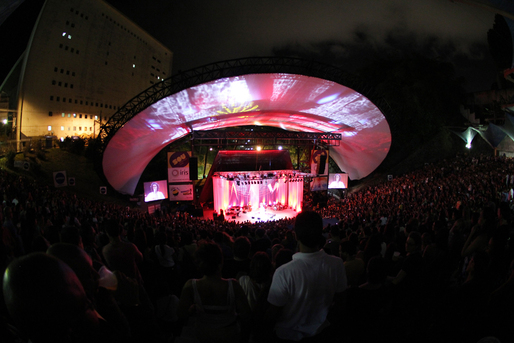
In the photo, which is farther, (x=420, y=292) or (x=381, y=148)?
(x=381, y=148)

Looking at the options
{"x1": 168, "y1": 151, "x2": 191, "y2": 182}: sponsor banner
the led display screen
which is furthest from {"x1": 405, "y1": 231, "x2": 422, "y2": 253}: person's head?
{"x1": 168, "y1": 151, "x2": 191, "y2": 182}: sponsor banner

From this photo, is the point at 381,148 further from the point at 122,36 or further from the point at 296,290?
the point at 122,36

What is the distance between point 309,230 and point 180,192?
17.2m

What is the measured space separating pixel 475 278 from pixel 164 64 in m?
50.7

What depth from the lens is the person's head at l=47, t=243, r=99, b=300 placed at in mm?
1620

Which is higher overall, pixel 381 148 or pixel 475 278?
pixel 381 148

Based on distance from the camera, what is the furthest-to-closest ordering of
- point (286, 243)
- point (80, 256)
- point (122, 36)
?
1. point (122, 36)
2. point (286, 243)
3. point (80, 256)

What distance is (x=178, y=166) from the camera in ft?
59.5

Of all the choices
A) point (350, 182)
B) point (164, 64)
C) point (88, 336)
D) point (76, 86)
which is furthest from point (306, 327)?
point (164, 64)

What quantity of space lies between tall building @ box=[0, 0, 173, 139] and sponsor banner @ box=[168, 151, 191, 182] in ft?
63.7

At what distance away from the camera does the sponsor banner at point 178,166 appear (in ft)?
59.1

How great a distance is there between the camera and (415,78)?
92.7 ft

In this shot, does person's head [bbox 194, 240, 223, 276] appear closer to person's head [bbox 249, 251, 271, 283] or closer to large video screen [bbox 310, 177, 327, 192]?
person's head [bbox 249, 251, 271, 283]

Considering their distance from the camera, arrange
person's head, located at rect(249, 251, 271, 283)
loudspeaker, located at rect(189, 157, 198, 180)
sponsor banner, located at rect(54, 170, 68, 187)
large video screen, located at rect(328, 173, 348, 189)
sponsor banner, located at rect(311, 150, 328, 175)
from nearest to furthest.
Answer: person's head, located at rect(249, 251, 271, 283) → sponsor banner, located at rect(54, 170, 68, 187) → loudspeaker, located at rect(189, 157, 198, 180) → sponsor banner, located at rect(311, 150, 328, 175) → large video screen, located at rect(328, 173, 348, 189)
